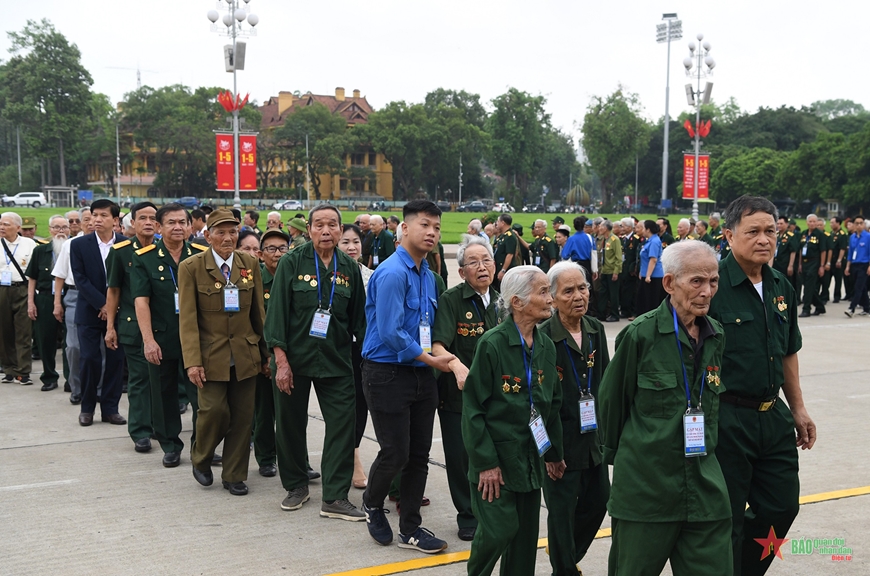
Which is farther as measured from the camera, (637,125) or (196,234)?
(637,125)

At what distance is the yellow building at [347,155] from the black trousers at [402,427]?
8494 cm

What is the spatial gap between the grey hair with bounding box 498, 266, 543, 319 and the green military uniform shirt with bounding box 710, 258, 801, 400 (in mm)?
887

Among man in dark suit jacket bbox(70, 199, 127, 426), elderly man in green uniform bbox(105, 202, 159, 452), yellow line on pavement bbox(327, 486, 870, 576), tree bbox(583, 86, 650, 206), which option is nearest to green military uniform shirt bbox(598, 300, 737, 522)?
yellow line on pavement bbox(327, 486, 870, 576)

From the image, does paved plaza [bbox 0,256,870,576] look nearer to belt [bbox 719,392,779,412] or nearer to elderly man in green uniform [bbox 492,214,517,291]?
A: belt [bbox 719,392,779,412]

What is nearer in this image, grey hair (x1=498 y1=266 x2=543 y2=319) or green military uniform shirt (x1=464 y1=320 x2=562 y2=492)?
green military uniform shirt (x1=464 y1=320 x2=562 y2=492)

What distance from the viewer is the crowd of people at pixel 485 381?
346 centimetres

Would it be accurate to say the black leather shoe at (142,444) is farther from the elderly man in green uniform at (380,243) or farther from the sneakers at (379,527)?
the elderly man in green uniform at (380,243)

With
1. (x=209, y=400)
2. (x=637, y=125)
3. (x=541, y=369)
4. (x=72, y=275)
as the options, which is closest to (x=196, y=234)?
(x=72, y=275)

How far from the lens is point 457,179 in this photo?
97812 millimetres

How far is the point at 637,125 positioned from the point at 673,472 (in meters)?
99.1

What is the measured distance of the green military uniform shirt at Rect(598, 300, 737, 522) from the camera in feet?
11.0

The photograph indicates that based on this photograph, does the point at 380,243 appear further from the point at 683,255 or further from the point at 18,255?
the point at 683,255

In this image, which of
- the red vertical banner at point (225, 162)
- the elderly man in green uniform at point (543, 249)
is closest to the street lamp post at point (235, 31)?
the red vertical banner at point (225, 162)

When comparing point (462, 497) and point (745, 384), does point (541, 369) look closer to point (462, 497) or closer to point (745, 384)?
point (745, 384)
